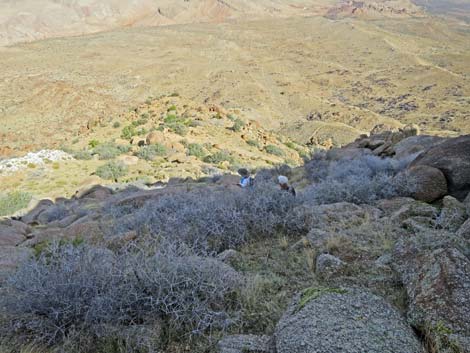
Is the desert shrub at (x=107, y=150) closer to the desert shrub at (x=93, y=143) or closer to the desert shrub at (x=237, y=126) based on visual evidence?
the desert shrub at (x=93, y=143)

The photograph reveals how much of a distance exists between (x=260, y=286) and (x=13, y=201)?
9.35 metres

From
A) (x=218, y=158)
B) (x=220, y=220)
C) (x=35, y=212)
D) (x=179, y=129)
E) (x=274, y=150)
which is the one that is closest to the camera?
(x=220, y=220)

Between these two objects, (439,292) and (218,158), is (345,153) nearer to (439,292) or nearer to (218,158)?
(218,158)

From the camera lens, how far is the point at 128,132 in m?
16.2

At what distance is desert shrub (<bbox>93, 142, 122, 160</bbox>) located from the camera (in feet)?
45.4

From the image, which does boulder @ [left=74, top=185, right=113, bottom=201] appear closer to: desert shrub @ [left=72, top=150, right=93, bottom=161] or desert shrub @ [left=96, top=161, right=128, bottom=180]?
desert shrub @ [left=96, top=161, right=128, bottom=180]

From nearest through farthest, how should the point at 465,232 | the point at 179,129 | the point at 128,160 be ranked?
the point at 465,232
the point at 128,160
the point at 179,129

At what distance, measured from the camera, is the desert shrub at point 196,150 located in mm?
14078

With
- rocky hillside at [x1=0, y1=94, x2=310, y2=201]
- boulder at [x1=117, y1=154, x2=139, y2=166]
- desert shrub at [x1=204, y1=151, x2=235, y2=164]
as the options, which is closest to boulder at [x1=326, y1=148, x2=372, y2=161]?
rocky hillside at [x1=0, y1=94, x2=310, y2=201]

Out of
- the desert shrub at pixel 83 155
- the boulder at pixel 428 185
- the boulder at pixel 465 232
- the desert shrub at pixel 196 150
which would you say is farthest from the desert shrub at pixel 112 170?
the boulder at pixel 465 232

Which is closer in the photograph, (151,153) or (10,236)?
(10,236)

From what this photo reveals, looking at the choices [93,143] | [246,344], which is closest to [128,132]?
[93,143]

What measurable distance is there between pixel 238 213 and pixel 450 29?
9304 centimetres

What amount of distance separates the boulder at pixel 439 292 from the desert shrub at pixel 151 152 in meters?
11.3
